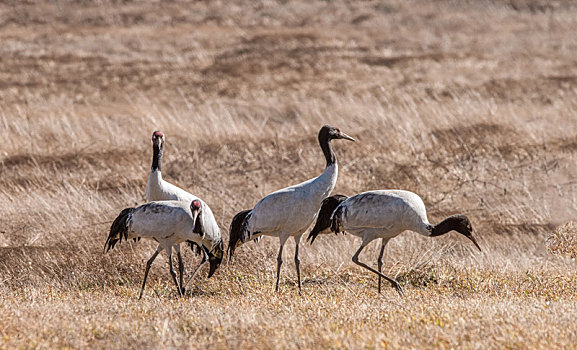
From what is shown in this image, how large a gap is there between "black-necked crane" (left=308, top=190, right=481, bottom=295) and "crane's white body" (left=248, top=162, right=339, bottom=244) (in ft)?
0.96

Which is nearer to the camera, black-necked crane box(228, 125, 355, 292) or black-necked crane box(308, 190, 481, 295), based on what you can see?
black-necked crane box(308, 190, 481, 295)

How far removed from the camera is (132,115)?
→ 1697 centimetres

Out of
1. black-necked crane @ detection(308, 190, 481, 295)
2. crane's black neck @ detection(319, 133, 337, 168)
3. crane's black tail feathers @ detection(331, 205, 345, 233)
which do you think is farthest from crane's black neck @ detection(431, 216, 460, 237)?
crane's black neck @ detection(319, 133, 337, 168)

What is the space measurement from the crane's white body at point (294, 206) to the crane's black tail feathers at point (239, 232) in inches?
3.7

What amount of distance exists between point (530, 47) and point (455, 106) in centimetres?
1628

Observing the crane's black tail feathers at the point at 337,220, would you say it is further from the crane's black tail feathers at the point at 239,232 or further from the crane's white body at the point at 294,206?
the crane's black tail feathers at the point at 239,232

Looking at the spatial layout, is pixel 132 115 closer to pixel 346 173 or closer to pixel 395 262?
pixel 346 173

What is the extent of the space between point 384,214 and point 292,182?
4.34 m

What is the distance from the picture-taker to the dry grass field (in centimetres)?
566

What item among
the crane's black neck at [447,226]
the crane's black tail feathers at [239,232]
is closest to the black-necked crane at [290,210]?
the crane's black tail feathers at [239,232]

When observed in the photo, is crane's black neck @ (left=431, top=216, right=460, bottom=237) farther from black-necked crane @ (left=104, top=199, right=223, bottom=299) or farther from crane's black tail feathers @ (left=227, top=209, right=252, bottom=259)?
black-necked crane @ (left=104, top=199, right=223, bottom=299)

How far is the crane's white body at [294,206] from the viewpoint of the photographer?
25.2ft

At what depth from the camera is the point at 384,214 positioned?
7.46 meters

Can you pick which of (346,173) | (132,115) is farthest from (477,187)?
(132,115)
